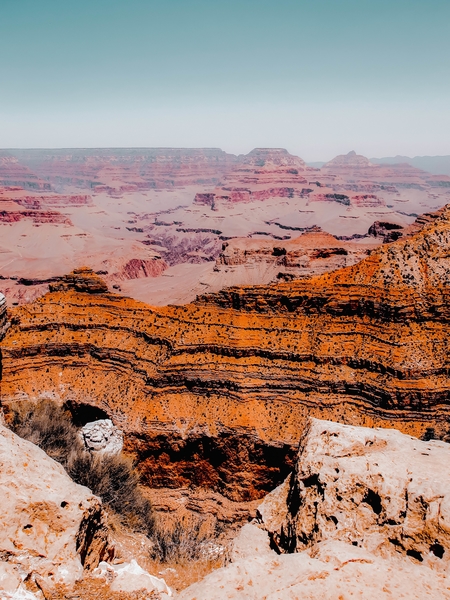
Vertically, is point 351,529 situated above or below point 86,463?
above

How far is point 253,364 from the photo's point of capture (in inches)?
1001

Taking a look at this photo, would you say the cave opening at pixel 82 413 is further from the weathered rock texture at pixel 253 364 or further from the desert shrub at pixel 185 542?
the desert shrub at pixel 185 542

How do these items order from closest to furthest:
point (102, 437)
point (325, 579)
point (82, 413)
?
point (325, 579) < point (102, 437) < point (82, 413)

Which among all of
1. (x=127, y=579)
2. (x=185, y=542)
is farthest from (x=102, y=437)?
(x=127, y=579)

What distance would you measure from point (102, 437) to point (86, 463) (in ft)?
11.2

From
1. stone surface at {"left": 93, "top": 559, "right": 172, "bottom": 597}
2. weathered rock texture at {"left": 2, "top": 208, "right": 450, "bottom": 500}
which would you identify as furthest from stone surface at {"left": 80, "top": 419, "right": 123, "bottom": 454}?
stone surface at {"left": 93, "top": 559, "right": 172, "bottom": 597}

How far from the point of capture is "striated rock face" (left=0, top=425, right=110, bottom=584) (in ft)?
25.3

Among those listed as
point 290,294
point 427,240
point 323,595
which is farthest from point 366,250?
point 323,595

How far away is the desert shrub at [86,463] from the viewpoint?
1964 cm

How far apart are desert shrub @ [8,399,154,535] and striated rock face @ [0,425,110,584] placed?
10.3 metres

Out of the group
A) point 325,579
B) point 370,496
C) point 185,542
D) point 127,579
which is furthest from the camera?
point 185,542

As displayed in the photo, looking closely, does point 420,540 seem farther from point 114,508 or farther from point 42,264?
point 42,264

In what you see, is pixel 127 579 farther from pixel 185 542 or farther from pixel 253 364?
pixel 253 364

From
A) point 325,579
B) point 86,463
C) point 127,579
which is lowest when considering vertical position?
point 86,463
